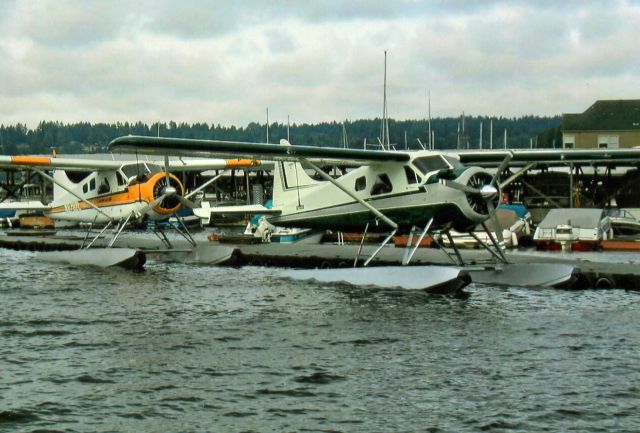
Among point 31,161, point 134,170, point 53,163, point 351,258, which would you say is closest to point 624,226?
point 351,258

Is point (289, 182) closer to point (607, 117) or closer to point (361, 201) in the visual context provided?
point (361, 201)

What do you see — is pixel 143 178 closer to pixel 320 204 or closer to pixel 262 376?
pixel 320 204

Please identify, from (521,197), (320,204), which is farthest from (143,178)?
(521,197)

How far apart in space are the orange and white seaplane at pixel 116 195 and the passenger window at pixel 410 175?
21.6 feet

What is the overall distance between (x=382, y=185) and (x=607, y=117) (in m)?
61.9

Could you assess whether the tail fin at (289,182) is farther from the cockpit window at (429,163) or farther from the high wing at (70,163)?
the cockpit window at (429,163)

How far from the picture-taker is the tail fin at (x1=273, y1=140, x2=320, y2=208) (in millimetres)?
21781

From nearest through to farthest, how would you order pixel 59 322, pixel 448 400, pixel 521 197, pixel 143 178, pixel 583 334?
pixel 448 400, pixel 583 334, pixel 59 322, pixel 143 178, pixel 521 197

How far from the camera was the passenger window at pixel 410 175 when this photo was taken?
18328 mm

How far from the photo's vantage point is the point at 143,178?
24.5 meters

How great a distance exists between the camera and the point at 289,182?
22.3 metres

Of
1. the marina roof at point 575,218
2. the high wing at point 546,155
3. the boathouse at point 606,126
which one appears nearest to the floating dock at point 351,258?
the high wing at point 546,155

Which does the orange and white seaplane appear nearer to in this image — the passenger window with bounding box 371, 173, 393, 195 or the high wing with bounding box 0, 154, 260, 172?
the high wing with bounding box 0, 154, 260, 172

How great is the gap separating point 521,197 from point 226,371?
50283mm
